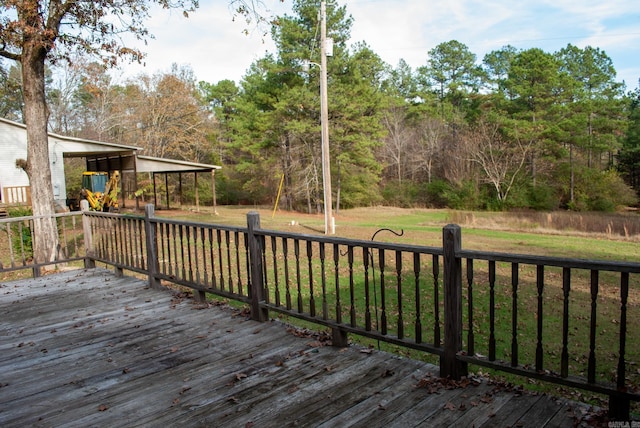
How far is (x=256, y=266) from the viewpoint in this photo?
4246 millimetres

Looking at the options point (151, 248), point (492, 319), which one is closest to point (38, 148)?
point (151, 248)

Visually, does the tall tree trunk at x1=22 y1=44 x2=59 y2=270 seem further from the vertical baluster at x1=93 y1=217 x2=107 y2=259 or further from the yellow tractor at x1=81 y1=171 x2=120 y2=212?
the yellow tractor at x1=81 y1=171 x2=120 y2=212

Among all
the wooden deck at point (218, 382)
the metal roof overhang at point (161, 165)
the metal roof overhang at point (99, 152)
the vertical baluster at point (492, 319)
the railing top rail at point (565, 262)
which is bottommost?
the wooden deck at point (218, 382)

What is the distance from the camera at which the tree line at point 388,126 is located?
26766mm

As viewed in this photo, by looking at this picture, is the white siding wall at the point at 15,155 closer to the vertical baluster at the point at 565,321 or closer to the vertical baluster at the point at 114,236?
the vertical baluster at the point at 114,236

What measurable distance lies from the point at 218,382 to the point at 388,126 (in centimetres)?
3905

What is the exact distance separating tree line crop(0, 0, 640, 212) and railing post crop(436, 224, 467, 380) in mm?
22479

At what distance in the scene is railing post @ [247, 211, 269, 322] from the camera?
13.9ft

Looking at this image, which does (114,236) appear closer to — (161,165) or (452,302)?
(452,302)

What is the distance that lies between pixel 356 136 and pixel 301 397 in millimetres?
24243

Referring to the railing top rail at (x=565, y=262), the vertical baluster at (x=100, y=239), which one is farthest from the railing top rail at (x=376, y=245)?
the vertical baluster at (x=100, y=239)

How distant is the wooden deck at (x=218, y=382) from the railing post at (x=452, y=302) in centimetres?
13

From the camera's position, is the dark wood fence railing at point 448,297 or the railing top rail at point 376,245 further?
the railing top rail at point 376,245

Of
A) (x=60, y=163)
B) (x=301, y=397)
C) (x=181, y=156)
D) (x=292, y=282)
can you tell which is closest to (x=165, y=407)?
(x=301, y=397)
